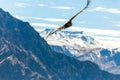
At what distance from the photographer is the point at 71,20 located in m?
20.4

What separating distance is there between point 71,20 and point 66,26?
2.08ft

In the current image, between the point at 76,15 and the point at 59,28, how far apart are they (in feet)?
3.61

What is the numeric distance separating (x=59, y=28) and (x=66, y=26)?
0.59 meters

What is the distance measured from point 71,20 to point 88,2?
4.05ft

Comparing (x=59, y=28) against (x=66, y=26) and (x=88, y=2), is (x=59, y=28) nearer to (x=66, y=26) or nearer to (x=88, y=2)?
(x=66, y=26)

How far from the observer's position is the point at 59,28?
20469 millimetres

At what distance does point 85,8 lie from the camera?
794 inches

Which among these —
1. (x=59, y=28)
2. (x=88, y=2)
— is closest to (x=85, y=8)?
(x=88, y=2)

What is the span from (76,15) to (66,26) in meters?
1.08

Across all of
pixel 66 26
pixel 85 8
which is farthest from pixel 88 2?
pixel 66 26

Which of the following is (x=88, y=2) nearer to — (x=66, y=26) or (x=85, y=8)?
(x=85, y=8)

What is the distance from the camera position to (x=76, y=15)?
20.1 metres

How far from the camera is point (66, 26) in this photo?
824 inches

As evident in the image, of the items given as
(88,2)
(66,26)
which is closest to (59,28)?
(66,26)
